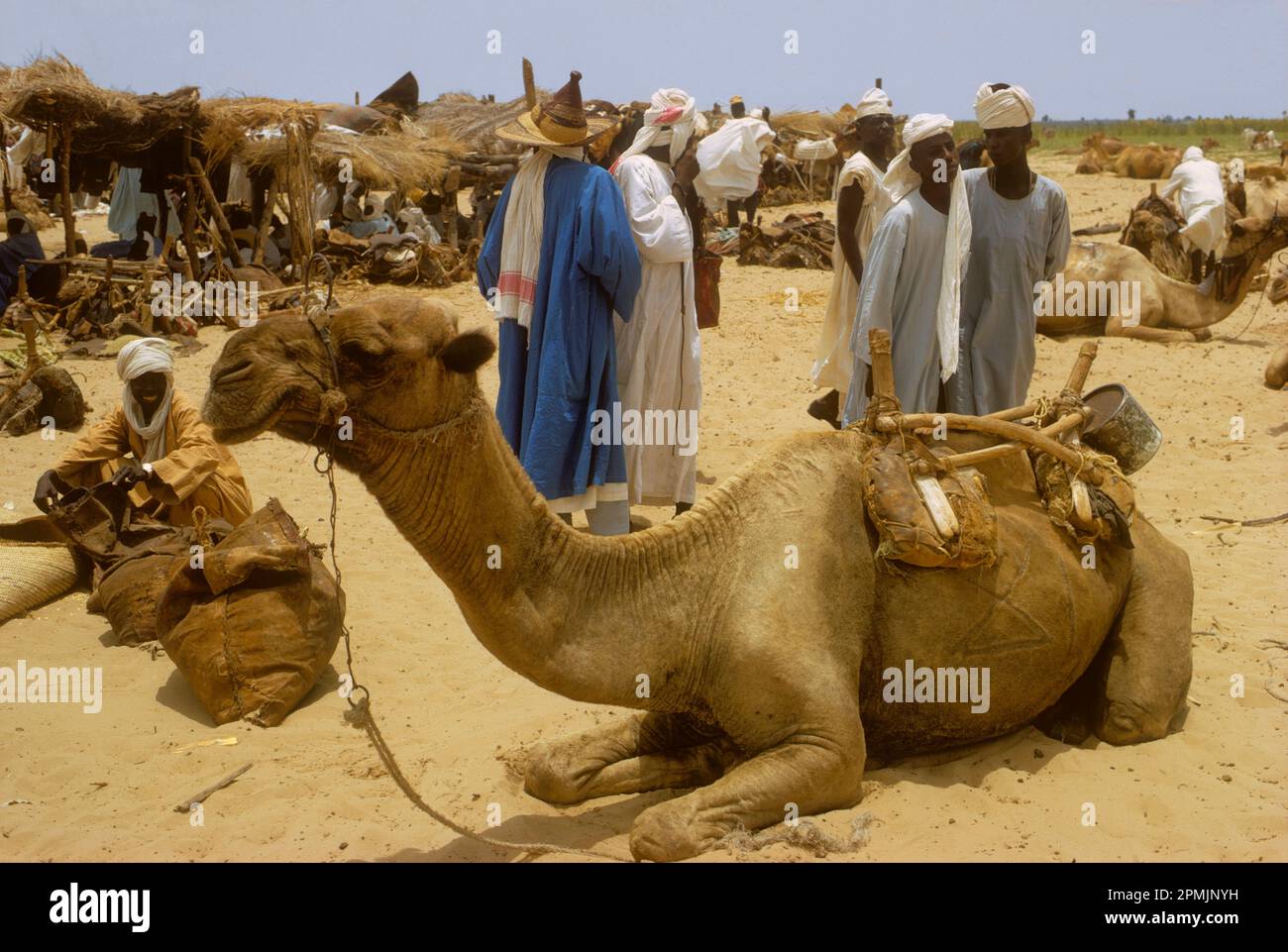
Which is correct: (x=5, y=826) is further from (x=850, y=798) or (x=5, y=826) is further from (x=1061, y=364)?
(x=1061, y=364)

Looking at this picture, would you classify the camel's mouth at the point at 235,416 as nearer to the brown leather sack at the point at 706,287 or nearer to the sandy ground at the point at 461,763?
the sandy ground at the point at 461,763

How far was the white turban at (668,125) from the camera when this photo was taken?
7703 millimetres

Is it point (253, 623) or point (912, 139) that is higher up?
point (912, 139)

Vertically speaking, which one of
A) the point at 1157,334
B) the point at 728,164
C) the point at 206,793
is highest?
the point at 728,164

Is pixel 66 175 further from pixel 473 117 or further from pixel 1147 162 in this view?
pixel 1147 162

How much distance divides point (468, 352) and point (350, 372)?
31cm

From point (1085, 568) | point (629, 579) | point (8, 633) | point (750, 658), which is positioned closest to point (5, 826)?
point (8, 633)

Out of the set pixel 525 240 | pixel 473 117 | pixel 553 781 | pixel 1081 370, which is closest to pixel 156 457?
pixel 525 240

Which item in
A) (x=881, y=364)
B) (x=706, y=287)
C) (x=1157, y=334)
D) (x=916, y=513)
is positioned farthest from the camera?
(x=1157, y=334)

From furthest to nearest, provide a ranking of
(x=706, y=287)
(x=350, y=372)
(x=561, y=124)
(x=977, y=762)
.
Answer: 1. (x=706, y=287)
2. (x=561, y=124)
3. (x=977, y=762)
4. (x=350, y=372)

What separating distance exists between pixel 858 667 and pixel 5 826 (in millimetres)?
3108

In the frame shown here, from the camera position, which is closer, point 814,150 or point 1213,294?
point 1213,294

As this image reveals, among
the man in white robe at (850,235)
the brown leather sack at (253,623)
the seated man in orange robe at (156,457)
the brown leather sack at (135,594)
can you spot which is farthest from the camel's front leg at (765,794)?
the man in white robe at (850,235)

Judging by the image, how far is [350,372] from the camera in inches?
132
